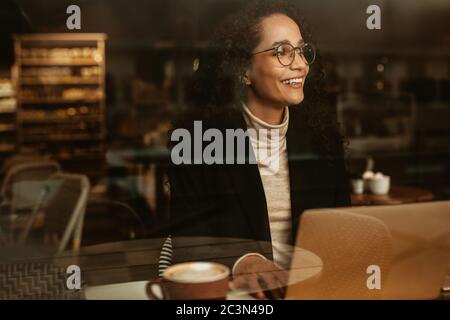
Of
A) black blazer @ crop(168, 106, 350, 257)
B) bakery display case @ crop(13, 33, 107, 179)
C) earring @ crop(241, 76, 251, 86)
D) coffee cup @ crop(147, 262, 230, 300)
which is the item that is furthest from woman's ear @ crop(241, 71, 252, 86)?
bakery display case @ crop(13, 33, 107, 179)

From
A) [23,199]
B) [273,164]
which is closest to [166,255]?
[273,164]

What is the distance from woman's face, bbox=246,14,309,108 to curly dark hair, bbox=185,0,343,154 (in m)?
0.02

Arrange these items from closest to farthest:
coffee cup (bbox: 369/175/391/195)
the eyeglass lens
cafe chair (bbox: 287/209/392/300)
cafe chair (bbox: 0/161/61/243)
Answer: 1. cafe chair (bbox: 287/209/392/300)
2. the eyeglass lens
3. coffee cup (bbox: 369/175/391/195)
4. cafe chair (bbox: 0/161/61/243)

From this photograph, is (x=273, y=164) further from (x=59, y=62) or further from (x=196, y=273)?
(x=59, y=62)

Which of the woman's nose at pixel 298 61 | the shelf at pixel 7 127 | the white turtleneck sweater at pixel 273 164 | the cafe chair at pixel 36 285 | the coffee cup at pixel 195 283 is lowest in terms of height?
the cafe chair at pixel 36 285

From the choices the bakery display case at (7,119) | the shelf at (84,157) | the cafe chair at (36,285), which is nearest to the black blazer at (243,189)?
the cafe chair at (36,285)

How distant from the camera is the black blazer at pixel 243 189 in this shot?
1887 mm

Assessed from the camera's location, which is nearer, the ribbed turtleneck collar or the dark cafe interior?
the dark cafe interior

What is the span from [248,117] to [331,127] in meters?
0.34

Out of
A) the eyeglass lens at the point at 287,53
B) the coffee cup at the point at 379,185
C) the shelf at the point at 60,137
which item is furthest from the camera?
the shelf at the point at 60,137

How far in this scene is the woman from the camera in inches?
73.4

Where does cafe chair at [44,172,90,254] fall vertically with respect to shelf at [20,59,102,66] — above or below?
below

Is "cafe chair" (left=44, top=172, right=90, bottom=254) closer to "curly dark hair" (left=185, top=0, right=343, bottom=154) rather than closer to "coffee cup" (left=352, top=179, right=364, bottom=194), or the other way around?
"curly dark hair" (left=185, top=0, right=343, bottom=154)

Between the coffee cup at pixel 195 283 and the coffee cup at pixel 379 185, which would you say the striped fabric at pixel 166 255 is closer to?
the coffee cup at pixel 195 283
